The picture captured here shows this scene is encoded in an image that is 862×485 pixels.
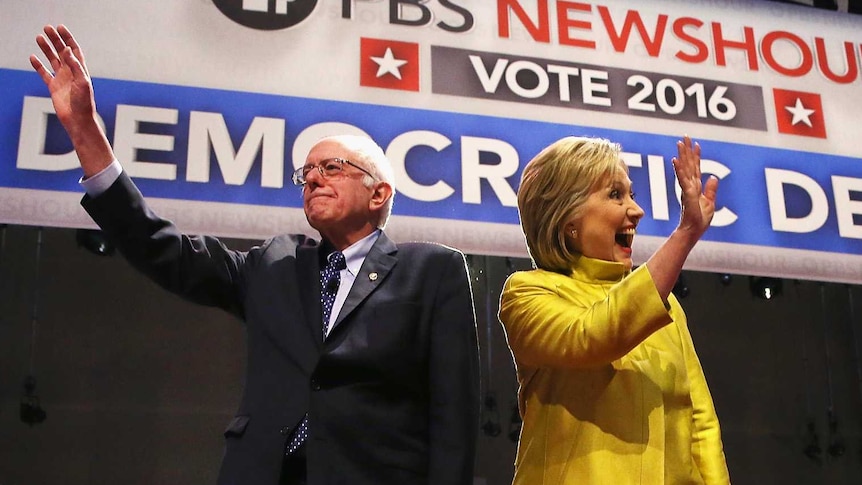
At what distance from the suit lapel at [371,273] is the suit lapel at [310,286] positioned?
0.13ft

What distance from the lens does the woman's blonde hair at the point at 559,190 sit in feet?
5.63

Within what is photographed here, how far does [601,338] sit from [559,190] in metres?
0.36

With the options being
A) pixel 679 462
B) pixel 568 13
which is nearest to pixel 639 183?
pixel 568 13

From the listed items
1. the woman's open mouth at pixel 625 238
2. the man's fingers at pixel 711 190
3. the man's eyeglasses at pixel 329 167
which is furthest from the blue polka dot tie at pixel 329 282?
the man's fingers at pixel 711 190

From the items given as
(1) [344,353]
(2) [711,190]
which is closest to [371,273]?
(1) [344,353]

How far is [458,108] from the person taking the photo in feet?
10.9

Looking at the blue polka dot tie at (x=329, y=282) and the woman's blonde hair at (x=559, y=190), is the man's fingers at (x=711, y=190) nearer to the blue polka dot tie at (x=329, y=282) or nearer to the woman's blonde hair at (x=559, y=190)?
the woman's blonde hair at (x=559, y=190)

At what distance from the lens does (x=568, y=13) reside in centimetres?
364

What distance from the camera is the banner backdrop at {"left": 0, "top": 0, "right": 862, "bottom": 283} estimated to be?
3.02 metres

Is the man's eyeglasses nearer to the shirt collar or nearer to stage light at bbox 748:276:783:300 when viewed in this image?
the shirt collar

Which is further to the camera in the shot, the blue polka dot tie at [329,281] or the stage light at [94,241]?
the stage light at [94,241]

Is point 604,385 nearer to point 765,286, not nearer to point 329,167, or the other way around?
point 329,167

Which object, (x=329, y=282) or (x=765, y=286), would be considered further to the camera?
(x=765, y=286)

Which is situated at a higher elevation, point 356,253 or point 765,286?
point 765,286
